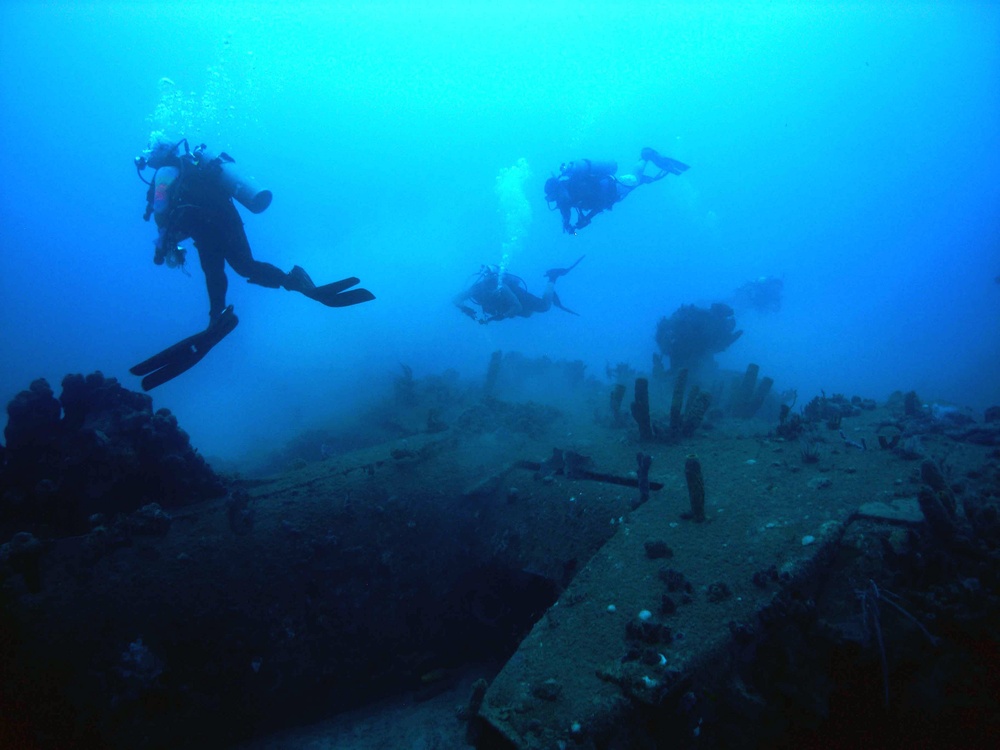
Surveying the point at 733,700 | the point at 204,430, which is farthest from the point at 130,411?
the point at 204,430

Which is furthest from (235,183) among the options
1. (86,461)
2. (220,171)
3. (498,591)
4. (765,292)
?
(765,292)

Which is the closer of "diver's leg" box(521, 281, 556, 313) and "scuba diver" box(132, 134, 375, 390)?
"scuba diver" box(132, 134, 375, 390)

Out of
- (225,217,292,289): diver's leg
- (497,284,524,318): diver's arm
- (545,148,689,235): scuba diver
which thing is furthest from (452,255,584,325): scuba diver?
(225,217,292,289): diver's leg

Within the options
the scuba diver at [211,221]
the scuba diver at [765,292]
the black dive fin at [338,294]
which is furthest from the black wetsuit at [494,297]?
the scuba diver at [765,292]

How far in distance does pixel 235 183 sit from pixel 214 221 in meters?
0.58

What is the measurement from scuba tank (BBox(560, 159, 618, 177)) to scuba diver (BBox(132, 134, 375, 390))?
852cm

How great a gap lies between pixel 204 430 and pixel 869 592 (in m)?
35.4

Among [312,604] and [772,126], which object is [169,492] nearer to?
[312,604]

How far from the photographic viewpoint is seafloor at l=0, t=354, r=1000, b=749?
3.38 metres

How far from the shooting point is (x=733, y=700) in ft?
10.4

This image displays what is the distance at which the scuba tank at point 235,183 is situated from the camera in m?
5.92

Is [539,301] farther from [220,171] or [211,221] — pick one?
[211,221]

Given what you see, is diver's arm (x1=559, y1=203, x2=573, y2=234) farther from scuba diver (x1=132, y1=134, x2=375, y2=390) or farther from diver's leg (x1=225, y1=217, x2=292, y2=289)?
diver's leg (x1=225, y1=217, x2=292, y2=289)

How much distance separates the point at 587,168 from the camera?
12312 millimetres
